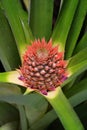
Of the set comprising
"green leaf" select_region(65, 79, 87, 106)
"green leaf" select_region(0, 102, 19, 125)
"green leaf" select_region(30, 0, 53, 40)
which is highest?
"green leaf" select_region(30, 0, 53, 40)

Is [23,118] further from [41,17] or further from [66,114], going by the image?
[41,17]

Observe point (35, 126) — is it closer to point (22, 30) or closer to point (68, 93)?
point (68, 93)

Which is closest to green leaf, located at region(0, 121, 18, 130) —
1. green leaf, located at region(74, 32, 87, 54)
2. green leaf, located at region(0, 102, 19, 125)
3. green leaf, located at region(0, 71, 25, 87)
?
green leaf, located at region(0, 102, 19, 125)

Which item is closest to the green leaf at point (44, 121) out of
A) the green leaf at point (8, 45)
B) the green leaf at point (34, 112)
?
the green leaf at point (34, 112)

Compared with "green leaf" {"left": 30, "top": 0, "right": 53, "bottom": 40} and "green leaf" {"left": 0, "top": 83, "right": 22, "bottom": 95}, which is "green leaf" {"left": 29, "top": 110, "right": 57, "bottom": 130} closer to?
"green leaf" {"left": 0, "top": 83, "right": 22, "bottom": 95}

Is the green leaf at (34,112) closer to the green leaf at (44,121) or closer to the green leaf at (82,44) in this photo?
the green leaf at (44,121)

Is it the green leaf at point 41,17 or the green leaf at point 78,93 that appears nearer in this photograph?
the green leaf at point 78,93

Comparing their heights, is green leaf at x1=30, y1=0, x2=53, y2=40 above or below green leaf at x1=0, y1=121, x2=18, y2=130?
above

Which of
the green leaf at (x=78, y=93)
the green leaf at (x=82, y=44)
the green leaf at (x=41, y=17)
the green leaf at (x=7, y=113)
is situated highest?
the green leaf at (x=41, y=17)
